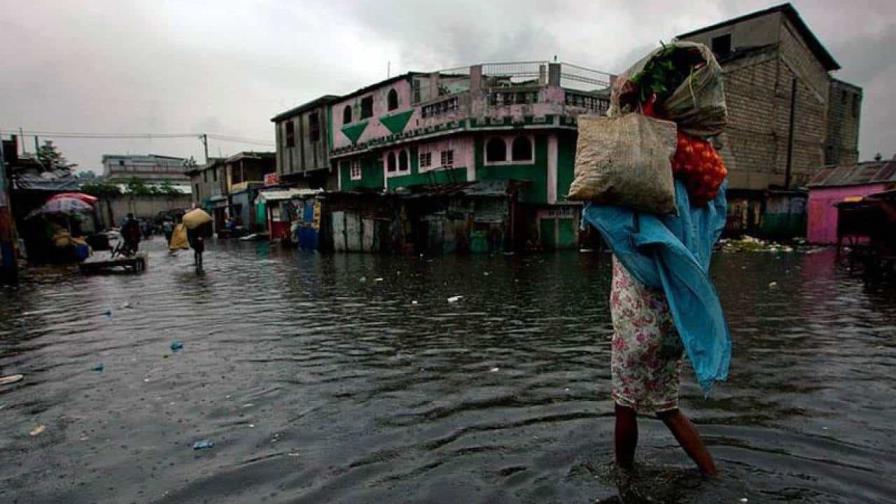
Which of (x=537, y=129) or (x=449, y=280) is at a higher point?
(x=537, y=129)

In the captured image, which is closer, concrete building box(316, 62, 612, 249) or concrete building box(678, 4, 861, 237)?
concrete building box(316, 62, 612, 249)

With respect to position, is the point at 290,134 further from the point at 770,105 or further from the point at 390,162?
the point at 770,105

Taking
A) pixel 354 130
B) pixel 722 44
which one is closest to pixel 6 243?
pixel 354 130

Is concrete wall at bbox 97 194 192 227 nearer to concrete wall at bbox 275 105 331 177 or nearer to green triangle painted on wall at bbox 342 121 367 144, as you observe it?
concrete wall at bbox 275 105 331 177

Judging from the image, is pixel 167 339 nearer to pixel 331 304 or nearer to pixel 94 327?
pixel 94 327

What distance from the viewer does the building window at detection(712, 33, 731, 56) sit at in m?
29.7

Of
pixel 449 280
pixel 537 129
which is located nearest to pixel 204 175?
pixel 537 129

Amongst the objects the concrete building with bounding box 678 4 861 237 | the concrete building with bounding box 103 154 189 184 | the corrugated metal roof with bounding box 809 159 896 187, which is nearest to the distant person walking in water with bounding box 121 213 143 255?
the concrete building with bounding box 678 4 861 237

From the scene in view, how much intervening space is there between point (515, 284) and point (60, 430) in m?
9.15

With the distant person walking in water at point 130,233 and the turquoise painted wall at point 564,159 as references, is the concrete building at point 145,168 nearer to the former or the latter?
the distant person walking in water at point 130,233

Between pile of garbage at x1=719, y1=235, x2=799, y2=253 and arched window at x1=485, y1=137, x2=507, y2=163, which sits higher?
arched window at x1=485, y1=137, x2=507, y2=163

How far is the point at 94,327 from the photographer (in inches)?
303

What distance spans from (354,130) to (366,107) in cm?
150

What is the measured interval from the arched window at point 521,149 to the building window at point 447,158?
283 cm
